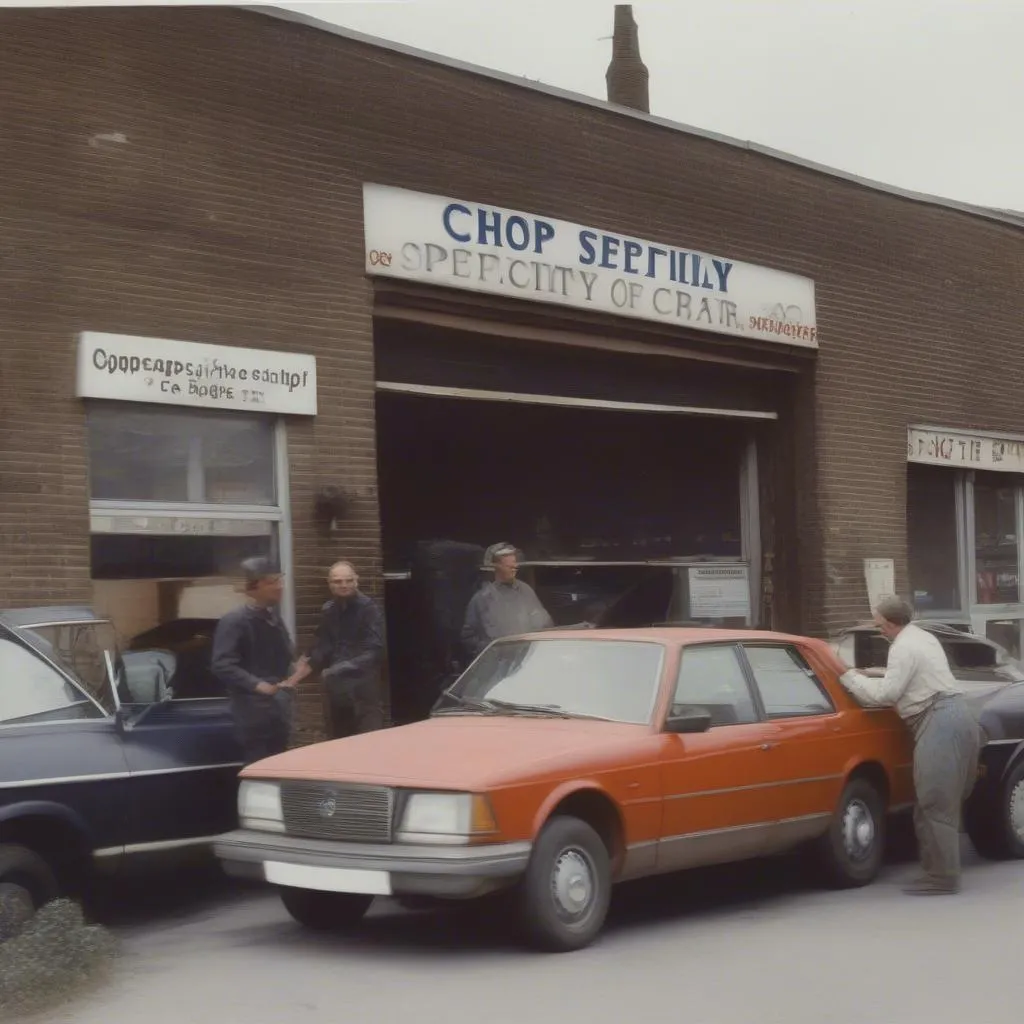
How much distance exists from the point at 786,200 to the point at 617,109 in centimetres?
259

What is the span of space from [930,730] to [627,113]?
7.32 metres

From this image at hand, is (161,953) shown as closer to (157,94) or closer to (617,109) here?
(157,94)

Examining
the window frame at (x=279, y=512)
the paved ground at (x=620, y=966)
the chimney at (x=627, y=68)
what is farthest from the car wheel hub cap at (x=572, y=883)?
the chimney at (x=627, y=68)

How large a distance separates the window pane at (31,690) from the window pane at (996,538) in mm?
13312

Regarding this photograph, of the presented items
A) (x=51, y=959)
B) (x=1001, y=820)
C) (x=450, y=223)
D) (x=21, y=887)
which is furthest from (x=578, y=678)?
(x=450, y=223)

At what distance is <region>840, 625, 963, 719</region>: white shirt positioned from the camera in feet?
29.3

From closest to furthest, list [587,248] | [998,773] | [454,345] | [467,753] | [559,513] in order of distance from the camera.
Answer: [467,753] → [998,773] → [454,345] → [587,248] → [559,513]

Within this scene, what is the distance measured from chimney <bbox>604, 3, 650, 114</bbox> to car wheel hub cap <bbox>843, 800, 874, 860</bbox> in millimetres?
15236

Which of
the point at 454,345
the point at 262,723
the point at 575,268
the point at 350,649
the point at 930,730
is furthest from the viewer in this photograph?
the point at 575,268

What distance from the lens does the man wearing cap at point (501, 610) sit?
1131cm

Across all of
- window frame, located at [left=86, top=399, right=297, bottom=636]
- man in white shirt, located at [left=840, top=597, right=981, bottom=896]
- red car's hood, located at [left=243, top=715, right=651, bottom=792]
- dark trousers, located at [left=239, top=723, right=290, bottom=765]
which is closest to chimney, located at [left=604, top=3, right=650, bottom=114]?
window frame, located at [left=86, top=399, right=297, bottom=636]

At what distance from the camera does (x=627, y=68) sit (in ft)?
74.9

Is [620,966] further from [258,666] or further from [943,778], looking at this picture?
[258,666]

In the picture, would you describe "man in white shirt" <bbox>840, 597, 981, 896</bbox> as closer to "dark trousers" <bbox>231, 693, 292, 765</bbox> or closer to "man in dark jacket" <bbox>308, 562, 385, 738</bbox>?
"man in dark jacket" <bbox>308, 562, 385, 738</bbox>
